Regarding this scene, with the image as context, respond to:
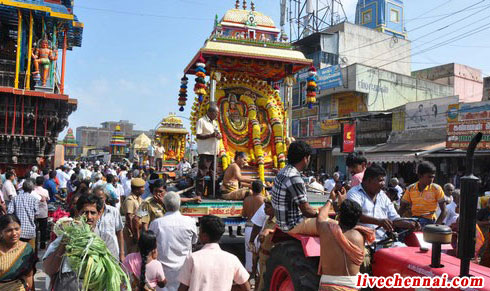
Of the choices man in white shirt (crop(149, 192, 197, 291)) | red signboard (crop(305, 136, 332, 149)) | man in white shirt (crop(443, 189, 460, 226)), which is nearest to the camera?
man in white shirt (crop(149, 192, 197, 291))

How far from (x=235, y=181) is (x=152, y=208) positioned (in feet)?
8.80

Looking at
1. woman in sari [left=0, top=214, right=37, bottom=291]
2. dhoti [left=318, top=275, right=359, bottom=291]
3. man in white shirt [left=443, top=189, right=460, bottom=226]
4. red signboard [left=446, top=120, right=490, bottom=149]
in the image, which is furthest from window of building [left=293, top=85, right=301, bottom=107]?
woman in sari [left=0, top=214, right=37, bottom=291]

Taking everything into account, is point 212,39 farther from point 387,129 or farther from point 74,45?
point 74,45

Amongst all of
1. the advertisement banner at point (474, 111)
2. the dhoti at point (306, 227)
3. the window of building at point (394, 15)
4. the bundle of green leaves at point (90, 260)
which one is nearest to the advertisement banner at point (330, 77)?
the advertisement banner at point (474, 111)

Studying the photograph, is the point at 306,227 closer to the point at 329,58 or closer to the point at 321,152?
the point at 321,152

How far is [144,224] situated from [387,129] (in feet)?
68.6

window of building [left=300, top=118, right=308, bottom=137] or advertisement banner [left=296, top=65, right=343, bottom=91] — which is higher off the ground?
advertisement banner [left=296, top=65, right=343, bottom=91]

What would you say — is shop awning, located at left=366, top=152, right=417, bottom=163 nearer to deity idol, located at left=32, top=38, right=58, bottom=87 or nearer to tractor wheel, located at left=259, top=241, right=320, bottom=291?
tractor wheel, located at left=259, top=241, right=320, bottom=291

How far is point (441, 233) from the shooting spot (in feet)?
8.65

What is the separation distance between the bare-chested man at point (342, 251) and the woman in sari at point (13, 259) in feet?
8.09

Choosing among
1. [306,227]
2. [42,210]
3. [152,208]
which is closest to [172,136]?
[42,210]

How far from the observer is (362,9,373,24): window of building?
125ft

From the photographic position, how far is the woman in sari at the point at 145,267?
354 centimetres

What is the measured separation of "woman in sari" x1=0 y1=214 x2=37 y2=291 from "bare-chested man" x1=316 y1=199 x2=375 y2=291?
8.09 feet
